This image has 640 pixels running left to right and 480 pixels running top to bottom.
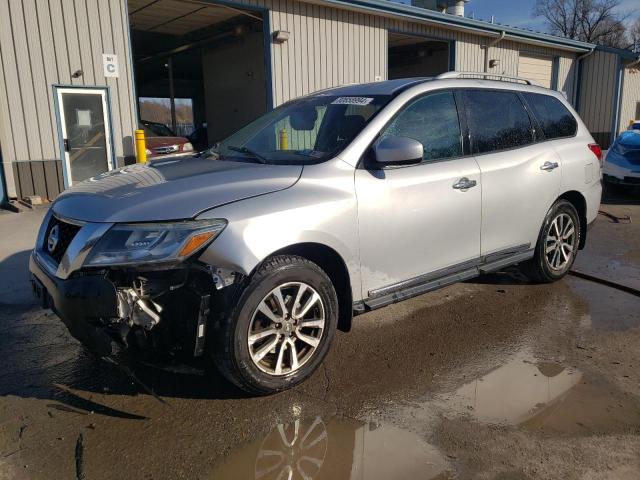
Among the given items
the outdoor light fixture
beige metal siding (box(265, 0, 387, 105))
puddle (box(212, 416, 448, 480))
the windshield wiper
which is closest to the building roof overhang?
beige metal siding (box(265, 0, 387, 105))

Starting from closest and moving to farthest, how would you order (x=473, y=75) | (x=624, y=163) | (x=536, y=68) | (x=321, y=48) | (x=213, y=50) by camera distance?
(x=473, y=75) → (x=624, y=163) → (x=321, y=48) → (x=213, y=50) → (x=536, y=68)

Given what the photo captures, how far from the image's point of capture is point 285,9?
12867mm

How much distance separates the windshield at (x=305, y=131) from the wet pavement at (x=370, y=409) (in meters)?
1.43

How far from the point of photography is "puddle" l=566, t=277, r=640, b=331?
4.16m

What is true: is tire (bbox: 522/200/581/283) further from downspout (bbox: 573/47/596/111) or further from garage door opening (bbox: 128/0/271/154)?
downspout (bbox: 573/47/596/111)

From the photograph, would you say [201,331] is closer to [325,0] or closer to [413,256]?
[413,256]

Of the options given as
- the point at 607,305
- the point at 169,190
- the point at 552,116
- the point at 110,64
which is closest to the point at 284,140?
the point at 169,190

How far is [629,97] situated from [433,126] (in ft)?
79.4

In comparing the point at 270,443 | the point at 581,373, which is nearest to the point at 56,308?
the point at 270,443

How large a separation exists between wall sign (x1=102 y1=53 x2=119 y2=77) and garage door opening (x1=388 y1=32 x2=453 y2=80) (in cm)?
1018

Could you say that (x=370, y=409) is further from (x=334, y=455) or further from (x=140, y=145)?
(x=140, y=145)

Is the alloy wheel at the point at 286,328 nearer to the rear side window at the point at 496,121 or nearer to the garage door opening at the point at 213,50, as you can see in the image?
the rear side window at the point at 496,121

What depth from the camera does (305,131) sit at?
4043 millimetres

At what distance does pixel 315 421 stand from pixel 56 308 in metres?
1.54
